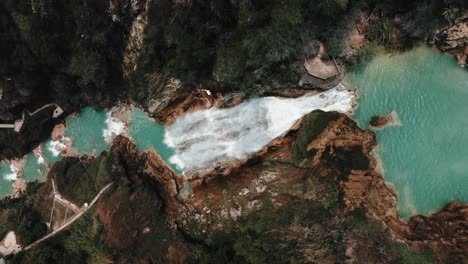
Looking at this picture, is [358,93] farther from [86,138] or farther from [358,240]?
[86,138]

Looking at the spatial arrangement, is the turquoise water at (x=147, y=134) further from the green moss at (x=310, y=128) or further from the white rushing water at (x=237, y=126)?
the green moss at (x=310, y=128)

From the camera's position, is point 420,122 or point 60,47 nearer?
point 420,122

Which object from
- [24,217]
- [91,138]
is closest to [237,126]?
[91,138]

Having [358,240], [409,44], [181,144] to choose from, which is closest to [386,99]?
[409,44]

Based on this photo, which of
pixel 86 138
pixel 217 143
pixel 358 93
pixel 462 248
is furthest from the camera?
pixel 86 138

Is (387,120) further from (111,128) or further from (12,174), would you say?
(12,174)

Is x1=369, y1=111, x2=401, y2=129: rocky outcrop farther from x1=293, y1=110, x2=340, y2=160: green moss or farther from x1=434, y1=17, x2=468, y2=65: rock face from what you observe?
x1=434, y1=17, x2=468, y2=65: rock face
